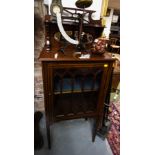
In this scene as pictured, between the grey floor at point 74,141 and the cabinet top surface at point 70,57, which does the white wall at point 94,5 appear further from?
the grey floor at point 74,141

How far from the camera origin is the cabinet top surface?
903 millimetres

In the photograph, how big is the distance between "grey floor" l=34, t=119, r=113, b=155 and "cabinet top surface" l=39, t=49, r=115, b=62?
38.8 inches

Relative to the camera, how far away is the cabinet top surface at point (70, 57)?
35.6 inches

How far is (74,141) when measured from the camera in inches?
58.8

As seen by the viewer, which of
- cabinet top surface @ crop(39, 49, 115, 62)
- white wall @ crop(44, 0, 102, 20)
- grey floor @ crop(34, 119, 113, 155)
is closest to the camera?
cabinet top surface @ crop(39, 49, 115, 62)

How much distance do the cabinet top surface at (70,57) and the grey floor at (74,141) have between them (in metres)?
0.98

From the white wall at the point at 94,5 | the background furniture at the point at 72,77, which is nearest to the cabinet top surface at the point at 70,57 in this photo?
the background furniture at the point at 72,77

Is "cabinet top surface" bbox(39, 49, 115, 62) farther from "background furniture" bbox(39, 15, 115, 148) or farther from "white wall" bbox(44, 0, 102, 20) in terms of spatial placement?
"white wall" bbox(44, 0, 102, 20)

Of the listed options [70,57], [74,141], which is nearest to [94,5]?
[70,57]

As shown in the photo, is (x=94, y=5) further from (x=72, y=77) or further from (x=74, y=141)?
(x=74, y=141)

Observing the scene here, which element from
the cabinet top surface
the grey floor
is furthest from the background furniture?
the grey floor
